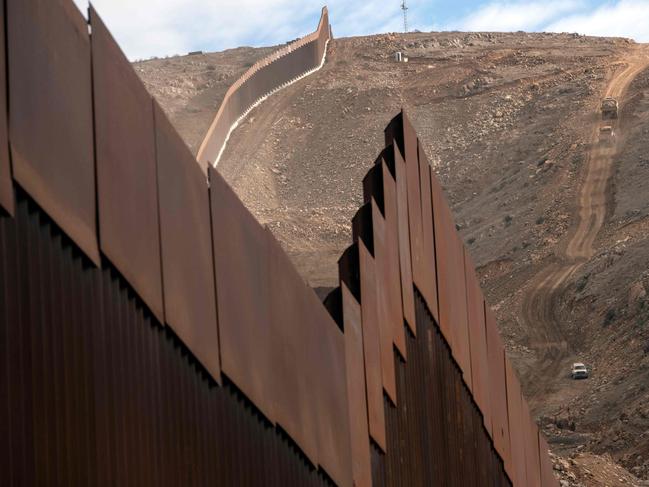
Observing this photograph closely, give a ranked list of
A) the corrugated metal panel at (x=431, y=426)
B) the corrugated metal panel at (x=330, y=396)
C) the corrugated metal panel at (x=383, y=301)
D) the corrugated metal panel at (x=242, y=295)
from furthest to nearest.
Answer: the corrugated metal panel at (x=431, y=426) → the corrugated metal panel at (x=383, y=301) → the corrugated metal panel at (x=330, y=396) → the corrugated metal panel at (x=242, y=295)

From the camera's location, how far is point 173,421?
6.88 m

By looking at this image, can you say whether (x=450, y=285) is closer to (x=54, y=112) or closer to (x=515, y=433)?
(x=515, y=433)

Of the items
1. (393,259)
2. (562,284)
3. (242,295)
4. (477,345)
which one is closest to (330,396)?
(242,295)

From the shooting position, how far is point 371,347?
10242 millimetres

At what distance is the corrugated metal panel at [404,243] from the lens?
1126 centimetres

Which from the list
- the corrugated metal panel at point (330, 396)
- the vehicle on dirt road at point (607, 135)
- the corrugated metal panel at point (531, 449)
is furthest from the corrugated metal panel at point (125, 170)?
the vehicle on dirt road at point (607, 135)

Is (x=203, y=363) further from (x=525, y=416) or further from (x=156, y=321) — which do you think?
(x=525, y=416)

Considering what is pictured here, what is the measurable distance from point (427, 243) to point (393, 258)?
1.30 metres

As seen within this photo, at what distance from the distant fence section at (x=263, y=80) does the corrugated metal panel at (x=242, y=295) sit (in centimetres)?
5503

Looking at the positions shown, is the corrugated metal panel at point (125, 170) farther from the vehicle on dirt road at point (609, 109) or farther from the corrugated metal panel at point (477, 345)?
the vehicle on dirt road at point (609, 109)

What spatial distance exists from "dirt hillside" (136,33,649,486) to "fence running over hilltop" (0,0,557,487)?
15898 mm

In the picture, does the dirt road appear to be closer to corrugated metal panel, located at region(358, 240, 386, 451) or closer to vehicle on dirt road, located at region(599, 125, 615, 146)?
vehicle on dirt road, located at region(599, 125, 615, 146)

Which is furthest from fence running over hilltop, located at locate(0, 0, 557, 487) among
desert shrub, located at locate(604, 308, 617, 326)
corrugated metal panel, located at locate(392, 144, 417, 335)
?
desert shrub, located at locate(604, 308, 617, 326)

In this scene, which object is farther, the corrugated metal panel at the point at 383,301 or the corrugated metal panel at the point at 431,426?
the corrugated metal panel at the point at 431,426
